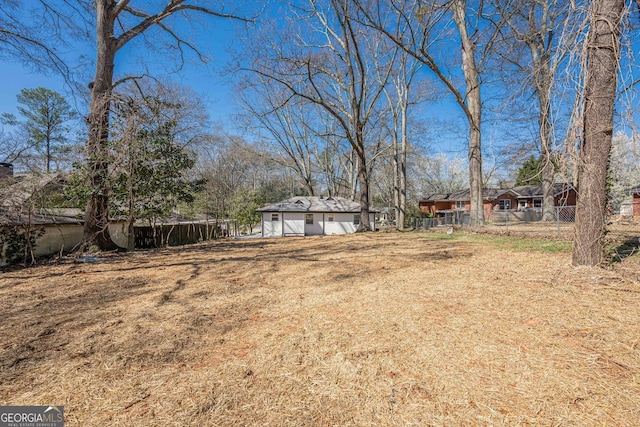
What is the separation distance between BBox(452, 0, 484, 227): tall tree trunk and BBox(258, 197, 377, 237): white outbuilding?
8528mm

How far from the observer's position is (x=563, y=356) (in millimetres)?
2023

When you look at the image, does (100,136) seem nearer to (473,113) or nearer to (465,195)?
(473,113)

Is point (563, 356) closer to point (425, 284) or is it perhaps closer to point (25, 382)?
point (425, 284)

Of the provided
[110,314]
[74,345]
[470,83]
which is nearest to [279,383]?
[74,345]

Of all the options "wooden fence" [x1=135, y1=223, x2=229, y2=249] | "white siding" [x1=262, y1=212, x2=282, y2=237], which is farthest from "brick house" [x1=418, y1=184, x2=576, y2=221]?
"wooden fence" [x1=135, y1=223, x2=229, y2=249]

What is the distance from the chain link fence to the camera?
982 centimetres

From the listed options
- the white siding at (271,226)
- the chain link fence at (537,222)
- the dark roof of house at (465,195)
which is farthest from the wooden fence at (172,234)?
the dark roof of house at (465,195)

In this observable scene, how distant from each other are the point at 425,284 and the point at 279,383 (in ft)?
9.52

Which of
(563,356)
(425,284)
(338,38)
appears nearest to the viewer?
(563,356)

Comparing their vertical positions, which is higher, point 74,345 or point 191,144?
point 191,144

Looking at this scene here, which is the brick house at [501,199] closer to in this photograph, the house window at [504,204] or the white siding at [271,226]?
the house window at [504,204]

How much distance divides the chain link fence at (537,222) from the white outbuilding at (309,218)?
5294 millimetres

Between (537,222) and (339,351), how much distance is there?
2179 cm

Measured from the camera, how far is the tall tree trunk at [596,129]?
3670 mm
